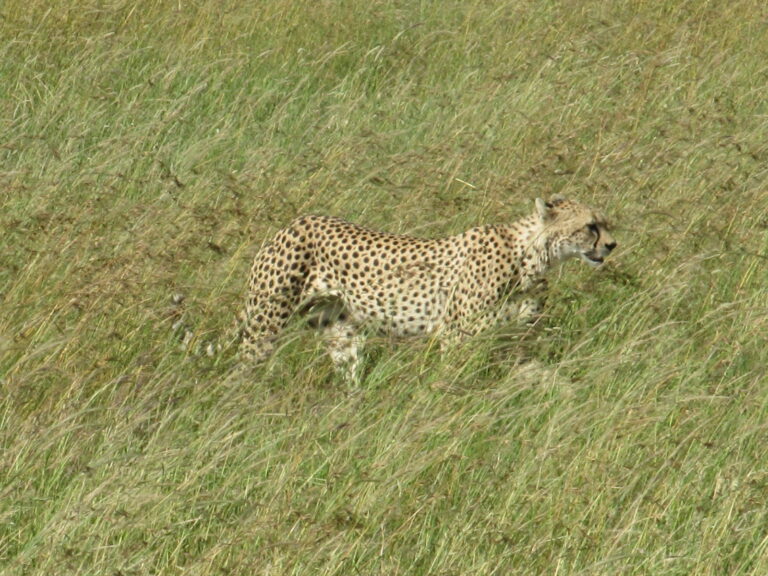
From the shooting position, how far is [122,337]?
405 centimetres

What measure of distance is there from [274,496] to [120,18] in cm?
479

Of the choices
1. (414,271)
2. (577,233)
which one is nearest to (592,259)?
(577,233)

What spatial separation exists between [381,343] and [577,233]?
0.72 meters

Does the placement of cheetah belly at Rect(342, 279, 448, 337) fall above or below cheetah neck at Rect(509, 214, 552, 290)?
below

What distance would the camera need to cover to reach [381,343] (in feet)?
14.8

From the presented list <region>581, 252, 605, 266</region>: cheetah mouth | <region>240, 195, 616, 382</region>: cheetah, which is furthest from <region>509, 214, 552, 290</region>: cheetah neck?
<region>581, 252, 605, 266</region>: cheetah mouth

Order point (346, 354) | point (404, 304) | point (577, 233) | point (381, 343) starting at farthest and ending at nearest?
point (404, 304) → point (577, 233) → point (381, 343) → point (346, 354)

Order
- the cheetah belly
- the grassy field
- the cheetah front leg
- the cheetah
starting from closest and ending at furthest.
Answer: the grassy field < the cheetah front leg < the cheetah < the cheetah belly

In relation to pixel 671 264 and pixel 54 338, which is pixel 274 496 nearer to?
pixel 54 338

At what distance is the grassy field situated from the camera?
312 cm

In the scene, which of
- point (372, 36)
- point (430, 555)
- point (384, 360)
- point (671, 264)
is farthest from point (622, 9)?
point (430, 555)

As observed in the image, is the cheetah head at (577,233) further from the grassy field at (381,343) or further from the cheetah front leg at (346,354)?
the cheetah front leg at (346,354)

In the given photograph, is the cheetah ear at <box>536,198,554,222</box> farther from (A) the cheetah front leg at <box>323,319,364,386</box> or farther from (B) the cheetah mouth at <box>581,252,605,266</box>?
(A) the cheetah front leg at <box>323,319,364,386</box>

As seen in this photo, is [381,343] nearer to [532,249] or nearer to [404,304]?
[404,304]
